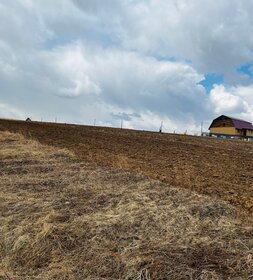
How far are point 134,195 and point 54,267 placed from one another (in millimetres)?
3100

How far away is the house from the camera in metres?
83.0

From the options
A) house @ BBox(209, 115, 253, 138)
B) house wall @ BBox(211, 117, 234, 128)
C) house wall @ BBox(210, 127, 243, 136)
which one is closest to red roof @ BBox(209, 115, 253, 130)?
house @ BBox(209, 115, 253, 138)

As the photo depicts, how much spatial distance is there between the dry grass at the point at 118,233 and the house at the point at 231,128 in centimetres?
7932

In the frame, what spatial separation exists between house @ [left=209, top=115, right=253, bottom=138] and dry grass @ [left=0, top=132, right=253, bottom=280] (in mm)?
79317

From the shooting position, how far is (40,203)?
6.33 meters

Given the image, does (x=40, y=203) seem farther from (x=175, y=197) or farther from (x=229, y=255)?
(x=229, y=255)

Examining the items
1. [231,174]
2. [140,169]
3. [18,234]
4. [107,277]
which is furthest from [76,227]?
[231,174]

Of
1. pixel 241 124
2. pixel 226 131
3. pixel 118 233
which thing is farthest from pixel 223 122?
pixel 118 233

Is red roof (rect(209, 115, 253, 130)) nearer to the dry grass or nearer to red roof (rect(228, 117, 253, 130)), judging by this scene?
red roof (rect(228, 117, 253, 130))

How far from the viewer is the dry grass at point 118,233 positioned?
404cm

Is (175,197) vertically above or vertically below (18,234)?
above

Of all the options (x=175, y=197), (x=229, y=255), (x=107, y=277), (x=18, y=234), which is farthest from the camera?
(x=175, y=197)

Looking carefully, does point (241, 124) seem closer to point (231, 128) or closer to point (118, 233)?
point (231, 128)

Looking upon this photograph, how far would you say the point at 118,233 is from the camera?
4988 millimetres
